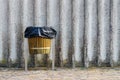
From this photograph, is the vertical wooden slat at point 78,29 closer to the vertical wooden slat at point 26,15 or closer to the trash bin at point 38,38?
the trash bin at point 38,38

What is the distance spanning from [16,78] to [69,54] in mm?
1947

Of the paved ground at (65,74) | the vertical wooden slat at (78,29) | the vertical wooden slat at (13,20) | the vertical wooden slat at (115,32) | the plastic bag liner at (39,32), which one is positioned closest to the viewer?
the paved ground at (65,74)

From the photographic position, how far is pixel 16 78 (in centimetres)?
736

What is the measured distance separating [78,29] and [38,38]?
3.67 feet

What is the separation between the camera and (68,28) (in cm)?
891

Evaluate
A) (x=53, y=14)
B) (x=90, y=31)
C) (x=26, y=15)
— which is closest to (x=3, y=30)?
(x=26, y=15)

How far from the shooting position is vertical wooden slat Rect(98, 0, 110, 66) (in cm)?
897

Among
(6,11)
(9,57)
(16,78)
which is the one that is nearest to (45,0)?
(6,11)

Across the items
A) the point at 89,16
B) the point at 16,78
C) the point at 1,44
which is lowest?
the point at 16,78

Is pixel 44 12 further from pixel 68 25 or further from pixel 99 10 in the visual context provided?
pixel 99 10

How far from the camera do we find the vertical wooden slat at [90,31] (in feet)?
29.2

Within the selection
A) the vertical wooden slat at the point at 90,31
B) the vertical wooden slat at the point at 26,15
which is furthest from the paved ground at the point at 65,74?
the vertical wooden slat at the point at 26,15

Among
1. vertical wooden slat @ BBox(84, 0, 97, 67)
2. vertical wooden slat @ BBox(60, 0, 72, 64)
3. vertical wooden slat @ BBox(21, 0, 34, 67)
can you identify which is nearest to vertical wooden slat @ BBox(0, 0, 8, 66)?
vertical wooden slat @ BBox(21, 0, 34, 67)

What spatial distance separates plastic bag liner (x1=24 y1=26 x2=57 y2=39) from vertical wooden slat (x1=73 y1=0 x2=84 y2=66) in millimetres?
735
